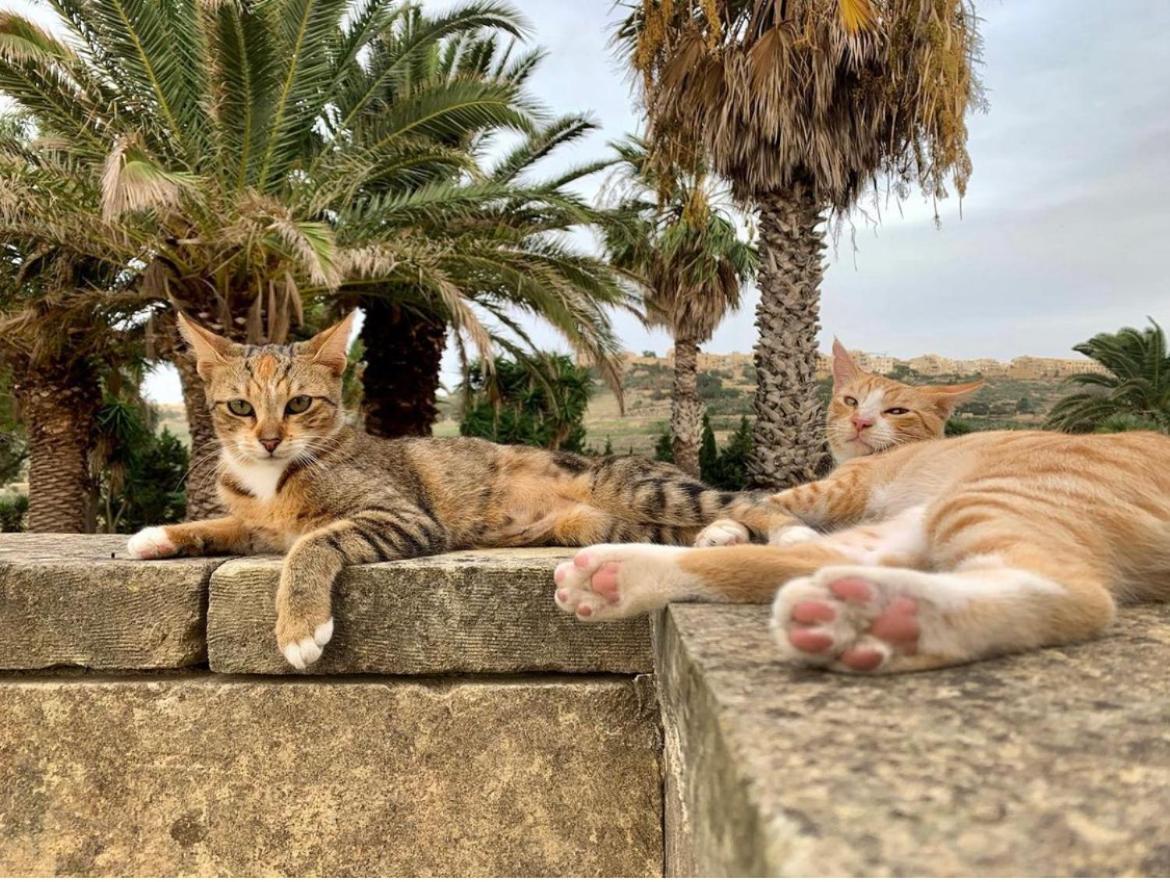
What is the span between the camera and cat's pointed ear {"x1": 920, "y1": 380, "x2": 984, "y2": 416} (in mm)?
3795

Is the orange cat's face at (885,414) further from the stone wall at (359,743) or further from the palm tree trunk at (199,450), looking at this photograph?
the palm tree trunk at (199,450)

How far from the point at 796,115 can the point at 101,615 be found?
8.76 metres

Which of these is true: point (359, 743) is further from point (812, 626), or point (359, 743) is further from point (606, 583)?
point (812, 626)

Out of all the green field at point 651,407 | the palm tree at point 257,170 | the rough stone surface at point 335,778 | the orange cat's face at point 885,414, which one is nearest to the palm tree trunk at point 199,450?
the palm tree at point 257,170

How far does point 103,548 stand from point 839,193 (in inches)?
357

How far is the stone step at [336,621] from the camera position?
2.33m

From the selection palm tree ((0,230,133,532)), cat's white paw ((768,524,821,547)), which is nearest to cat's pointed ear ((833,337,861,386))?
cat's white paw ((768,524,821,547))

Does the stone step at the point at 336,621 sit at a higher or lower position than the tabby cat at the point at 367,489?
lower

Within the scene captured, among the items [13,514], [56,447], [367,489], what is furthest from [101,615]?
[13,514]

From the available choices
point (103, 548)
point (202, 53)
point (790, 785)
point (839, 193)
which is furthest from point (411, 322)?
point (790, 785)

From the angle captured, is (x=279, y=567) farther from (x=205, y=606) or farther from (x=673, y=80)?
(x=673, y=80)

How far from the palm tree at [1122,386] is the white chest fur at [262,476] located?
46.1 feet

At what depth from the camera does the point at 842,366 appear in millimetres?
4230

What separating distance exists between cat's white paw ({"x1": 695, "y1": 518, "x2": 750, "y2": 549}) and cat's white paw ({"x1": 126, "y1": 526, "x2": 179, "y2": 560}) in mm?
1746
